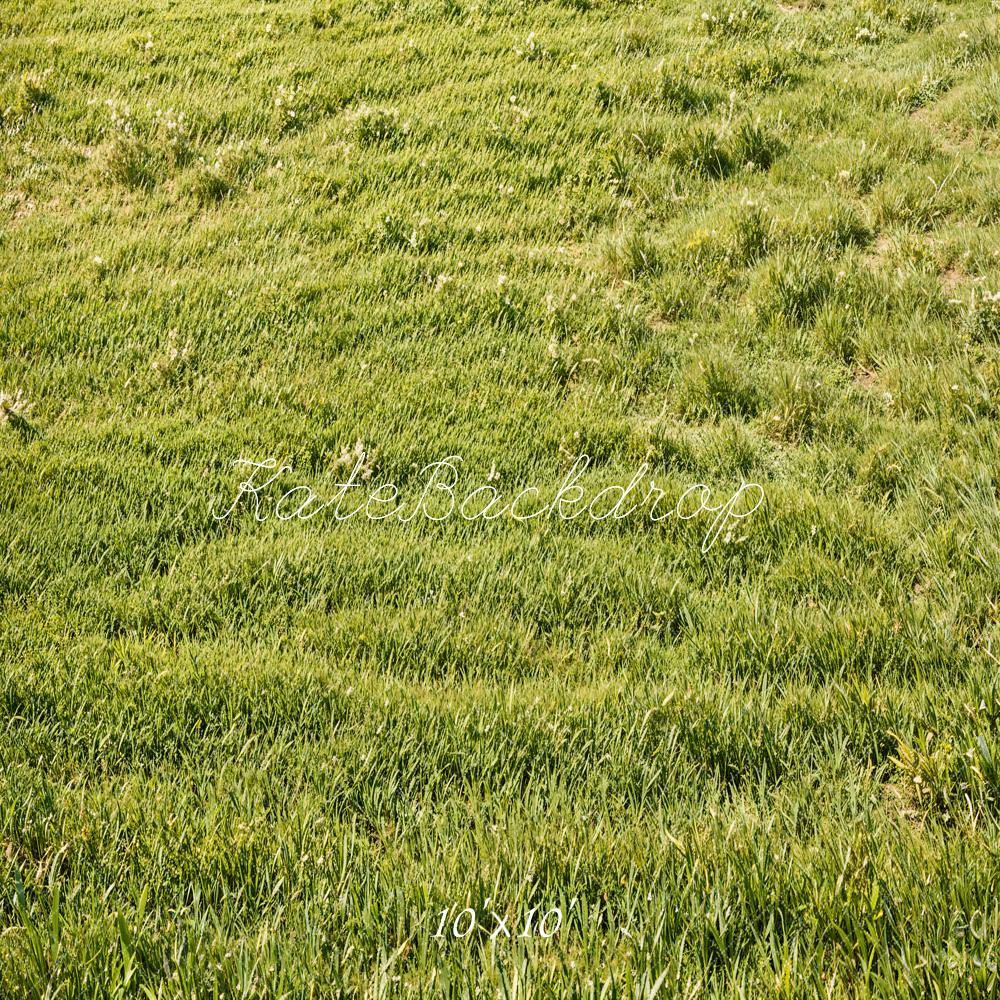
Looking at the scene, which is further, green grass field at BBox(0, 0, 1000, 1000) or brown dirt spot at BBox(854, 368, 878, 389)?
brown dirt spot at BBox(854, 368, 878, 389)

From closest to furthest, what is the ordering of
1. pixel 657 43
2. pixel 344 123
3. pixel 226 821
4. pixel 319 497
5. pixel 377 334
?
pixel 226 821 → pixel 319 497 → pixel 377 334 → pixel 344 123 → pixel 657 43

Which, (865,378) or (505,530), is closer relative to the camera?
(505,530)

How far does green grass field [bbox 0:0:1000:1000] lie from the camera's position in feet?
10.1

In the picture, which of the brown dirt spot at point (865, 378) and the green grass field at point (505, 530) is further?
the brown dirt spot at point (865, 378)

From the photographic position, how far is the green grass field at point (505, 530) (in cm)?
307

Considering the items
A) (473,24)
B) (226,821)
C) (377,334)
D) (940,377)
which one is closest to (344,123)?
(473,24)

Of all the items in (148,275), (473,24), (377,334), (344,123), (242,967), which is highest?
(473,24)

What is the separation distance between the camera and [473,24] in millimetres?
10961

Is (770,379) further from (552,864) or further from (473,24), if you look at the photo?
(473,24)

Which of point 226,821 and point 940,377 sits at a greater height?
point 940,377

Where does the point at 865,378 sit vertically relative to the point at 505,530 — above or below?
above

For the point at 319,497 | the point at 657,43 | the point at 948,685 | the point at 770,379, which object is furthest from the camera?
the point at 657,43

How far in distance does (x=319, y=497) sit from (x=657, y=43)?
305 inches

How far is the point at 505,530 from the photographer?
5391mm
